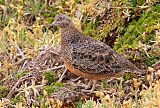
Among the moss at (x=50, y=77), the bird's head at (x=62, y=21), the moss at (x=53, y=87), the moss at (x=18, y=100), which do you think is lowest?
the moss at (x=18, y=100)

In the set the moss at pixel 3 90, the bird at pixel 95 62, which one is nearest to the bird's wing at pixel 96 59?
the bird at pixel 95 62

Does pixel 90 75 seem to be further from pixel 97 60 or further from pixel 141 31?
pixel 141 31

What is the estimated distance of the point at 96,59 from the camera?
24.4 ft

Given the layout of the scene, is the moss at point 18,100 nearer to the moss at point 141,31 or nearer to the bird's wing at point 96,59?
the bird's wing at point 96,59

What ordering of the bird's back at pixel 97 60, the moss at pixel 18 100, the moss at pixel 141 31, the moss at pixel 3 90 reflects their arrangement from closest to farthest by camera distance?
the bird's back at pixel 97 60 < the moss at pixel 18 100 < the moss at pixel 3 90 < the moss at pixel 141 31

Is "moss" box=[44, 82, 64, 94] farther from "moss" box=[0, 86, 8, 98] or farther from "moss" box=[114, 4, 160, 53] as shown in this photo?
"moss" box=[114, 4, 160, 53]

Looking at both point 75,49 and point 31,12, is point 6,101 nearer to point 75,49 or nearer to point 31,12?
point 75,49

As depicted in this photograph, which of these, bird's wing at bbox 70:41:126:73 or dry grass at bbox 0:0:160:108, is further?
bird's wing at bbox 70:41:126:73

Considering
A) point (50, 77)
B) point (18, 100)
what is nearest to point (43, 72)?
point (50, 77)

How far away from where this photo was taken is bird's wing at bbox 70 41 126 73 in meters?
7.40

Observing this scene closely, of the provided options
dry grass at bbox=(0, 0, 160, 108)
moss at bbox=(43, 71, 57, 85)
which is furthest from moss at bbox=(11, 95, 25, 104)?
moss at bbox=(43, 71, 57, 85)

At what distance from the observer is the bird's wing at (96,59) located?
740 centimetres

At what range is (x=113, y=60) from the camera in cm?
741

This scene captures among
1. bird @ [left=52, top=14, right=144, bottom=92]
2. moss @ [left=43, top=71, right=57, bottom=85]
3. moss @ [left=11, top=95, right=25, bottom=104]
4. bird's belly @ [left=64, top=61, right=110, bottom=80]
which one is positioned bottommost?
moss @ [left=11, top=95, right=25, bottom=104]
